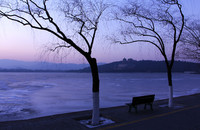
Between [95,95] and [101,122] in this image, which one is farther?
[101,122]

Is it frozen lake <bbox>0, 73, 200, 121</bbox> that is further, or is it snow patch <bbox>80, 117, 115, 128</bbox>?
frozen lake <bbox>0, 73, 200, 121</bbox>

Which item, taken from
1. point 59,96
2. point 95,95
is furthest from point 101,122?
point 59,96

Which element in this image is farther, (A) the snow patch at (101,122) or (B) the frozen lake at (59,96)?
(B) the frozen lake at (59,96)

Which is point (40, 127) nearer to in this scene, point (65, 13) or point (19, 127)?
point (19, 127)

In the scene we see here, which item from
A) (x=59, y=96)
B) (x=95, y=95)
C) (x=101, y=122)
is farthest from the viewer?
(x=59, y=96)

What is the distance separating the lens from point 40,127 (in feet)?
18.9

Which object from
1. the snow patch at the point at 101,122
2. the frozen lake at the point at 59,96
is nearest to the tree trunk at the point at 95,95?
the snow patch at the point at 101,122

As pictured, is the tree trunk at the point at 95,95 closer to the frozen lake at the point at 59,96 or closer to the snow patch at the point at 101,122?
the snow patch at the point at 101,122

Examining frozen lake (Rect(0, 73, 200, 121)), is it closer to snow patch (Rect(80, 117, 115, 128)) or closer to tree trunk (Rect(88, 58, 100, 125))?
snow patch (Rect(80, 117, 115, 128))

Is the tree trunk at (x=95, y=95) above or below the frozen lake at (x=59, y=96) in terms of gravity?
above

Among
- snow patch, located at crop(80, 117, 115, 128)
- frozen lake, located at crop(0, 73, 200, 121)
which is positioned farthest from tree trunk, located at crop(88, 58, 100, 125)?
frozen lake, located at crop(0, 73, 200, 121)

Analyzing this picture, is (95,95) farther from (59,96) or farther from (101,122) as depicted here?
(59,96)

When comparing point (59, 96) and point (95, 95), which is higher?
point (95, 95)

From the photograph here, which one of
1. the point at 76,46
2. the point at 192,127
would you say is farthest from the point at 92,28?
the point at 192,127
